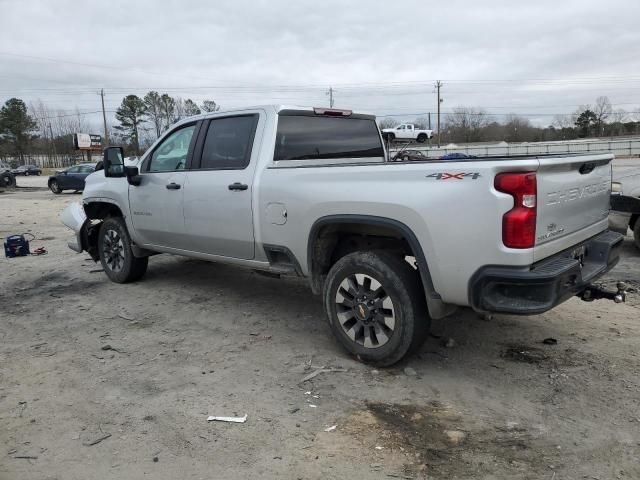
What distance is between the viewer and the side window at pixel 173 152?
5484mm

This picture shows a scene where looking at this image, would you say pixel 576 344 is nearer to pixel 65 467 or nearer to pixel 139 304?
pixel 65 467

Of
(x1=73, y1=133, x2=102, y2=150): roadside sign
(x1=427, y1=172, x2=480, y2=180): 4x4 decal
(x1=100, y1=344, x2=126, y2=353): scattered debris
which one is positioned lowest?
(x1=100, y1=344, x2=126, y2=353): scattered debris

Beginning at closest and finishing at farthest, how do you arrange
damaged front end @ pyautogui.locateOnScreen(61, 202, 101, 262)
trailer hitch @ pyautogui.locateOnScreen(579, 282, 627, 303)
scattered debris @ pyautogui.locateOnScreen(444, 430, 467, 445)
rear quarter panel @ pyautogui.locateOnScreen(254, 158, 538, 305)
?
scattered debris @ pyautogui.locateOnScreen(444, 430, 467, 445) < rear quarter panel @ pyautogui.locateOnScreen(254, 158, 538, 305) < trailer hitch @ pyautogui.locateOnScreen(579, 282, 627, 303) < damaged front end @ pyautogui.locateOnScreen(61, 202, 101, 262)

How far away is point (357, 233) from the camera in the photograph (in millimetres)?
4137

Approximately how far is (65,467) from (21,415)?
2.74 feet

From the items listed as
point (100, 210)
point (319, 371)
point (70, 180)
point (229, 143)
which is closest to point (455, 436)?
point (319, 371)

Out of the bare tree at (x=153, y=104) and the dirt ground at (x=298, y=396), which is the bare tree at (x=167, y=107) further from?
the dirt ground at (x=298, y=396)

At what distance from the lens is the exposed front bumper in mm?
6938

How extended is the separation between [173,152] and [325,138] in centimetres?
172

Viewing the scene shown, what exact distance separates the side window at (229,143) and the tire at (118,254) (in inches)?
73.4

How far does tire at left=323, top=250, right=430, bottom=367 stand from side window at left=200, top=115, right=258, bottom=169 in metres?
1.50

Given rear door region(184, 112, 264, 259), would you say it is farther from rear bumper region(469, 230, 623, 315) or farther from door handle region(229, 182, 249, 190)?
rear bumper region(469, 230, 623, 315)

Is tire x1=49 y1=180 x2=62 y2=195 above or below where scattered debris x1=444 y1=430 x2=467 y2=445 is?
above

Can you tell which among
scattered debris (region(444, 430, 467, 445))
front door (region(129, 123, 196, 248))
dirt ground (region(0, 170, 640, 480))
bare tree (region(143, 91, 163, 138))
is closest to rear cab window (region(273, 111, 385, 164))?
front door (region(129, 123, 196, 248))
